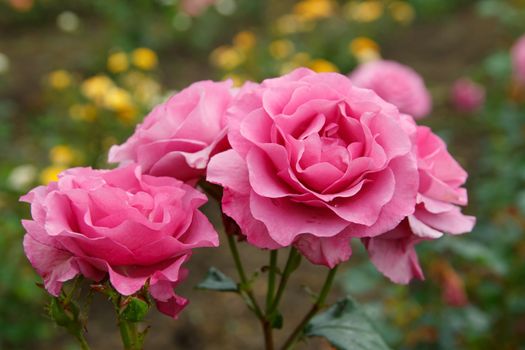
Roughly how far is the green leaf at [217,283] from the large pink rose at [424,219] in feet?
0.74

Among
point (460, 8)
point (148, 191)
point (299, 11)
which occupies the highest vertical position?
point (148, 191)

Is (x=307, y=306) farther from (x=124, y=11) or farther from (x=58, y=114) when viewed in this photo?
(x=124, y=11)

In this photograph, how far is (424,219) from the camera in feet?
2.55

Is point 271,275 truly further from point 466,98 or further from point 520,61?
point 466,98

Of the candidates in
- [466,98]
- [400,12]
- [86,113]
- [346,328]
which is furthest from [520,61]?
[400,12]

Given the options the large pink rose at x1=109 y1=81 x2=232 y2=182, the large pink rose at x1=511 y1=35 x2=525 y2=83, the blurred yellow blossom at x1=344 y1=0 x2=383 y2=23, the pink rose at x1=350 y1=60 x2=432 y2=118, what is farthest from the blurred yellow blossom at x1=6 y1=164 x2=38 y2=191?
the blurred yellow blossom at x1=344 y1=0 x2=383 y2=23

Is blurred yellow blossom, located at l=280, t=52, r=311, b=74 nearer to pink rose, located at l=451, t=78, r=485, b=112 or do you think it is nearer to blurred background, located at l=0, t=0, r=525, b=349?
blurred background, located at l=0, t=0, r=525, b=349

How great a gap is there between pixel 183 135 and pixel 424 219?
293 millimetres

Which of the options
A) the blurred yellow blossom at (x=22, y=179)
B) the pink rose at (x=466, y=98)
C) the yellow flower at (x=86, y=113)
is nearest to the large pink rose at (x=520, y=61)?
the pink rose at (x=466, y=98)

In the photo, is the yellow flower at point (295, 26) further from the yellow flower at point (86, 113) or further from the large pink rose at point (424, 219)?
the large pink rose at point (424, 219)

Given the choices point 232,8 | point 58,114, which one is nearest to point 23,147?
point 58,114

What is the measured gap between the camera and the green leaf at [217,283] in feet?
3.07

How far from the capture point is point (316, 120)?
72cm

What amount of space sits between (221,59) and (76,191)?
9.80 ft
